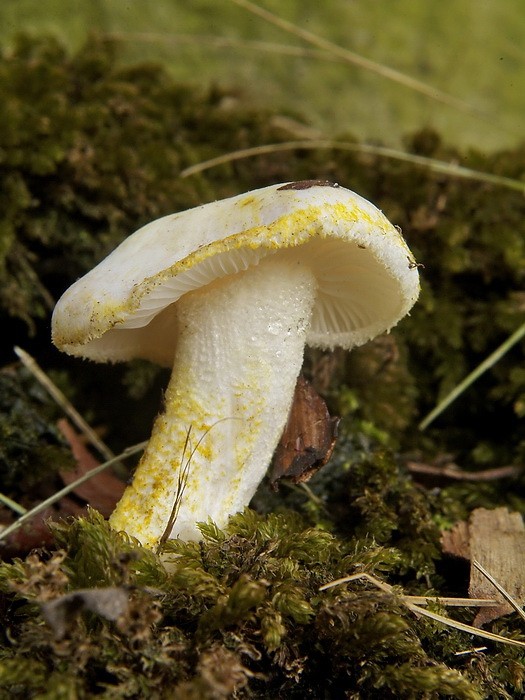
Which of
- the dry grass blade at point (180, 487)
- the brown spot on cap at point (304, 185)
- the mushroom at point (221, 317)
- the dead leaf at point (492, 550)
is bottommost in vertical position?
the dead leaf at point (492, 550)

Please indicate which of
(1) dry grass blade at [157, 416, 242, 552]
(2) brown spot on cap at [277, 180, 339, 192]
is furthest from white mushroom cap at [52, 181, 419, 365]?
A: (1) dry grass blade at [157, 416, 242, 552]

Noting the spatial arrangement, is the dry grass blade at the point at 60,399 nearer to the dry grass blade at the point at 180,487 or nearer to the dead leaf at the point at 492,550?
the dry grass blade at the point at 180,487

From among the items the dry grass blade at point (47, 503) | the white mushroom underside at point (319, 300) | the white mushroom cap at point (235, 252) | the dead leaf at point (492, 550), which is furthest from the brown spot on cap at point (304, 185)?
the dead leaf at point (492, 550)

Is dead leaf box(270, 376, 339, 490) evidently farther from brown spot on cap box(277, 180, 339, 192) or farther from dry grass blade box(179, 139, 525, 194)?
dry grass blade box(179, 139, 525, 194)

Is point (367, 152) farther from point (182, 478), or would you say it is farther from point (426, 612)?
point (426, 612)

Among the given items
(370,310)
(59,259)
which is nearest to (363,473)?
(370,310)

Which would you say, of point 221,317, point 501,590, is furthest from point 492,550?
point 221,317

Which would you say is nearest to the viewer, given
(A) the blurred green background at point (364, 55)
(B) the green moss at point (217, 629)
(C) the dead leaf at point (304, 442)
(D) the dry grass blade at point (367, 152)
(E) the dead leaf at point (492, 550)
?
(B) the green moss at point (217, 629)
